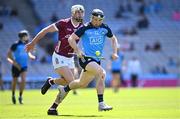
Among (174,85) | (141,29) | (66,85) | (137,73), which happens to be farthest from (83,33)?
(141,29)

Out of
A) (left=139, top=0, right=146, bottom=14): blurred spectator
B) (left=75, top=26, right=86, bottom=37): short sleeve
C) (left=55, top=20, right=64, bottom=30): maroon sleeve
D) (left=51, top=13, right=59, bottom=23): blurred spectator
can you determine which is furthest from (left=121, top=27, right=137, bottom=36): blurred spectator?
(left=75, top=26, right=86, bottom=37): short sleeve

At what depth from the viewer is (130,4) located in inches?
2025

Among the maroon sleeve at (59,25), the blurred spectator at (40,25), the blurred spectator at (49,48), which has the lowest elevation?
the blurred spectator at (49,48)

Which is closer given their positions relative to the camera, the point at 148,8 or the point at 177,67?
the point at 177,67

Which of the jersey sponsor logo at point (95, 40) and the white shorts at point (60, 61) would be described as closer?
the jersey sponsor logo at point (95, 40)

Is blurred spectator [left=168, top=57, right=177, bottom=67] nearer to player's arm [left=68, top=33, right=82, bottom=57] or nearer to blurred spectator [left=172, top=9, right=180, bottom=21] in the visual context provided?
blurred spectator [left=172, top=9, right=180, bottom=21]

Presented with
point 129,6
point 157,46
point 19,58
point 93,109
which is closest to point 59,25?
point 93,109

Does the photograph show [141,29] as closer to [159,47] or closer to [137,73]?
[159,47]

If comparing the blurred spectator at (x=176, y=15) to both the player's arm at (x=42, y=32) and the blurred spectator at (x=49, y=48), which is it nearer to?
the blurred spectator at (x=49, y=48)

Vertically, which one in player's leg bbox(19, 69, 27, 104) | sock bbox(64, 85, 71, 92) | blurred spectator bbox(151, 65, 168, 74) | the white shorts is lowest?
blurred spectator bbox(151, 65, 168, 74)

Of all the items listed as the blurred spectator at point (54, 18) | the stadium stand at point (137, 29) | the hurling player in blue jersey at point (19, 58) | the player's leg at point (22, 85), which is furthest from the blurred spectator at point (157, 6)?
the player's leg at point (22, 85)

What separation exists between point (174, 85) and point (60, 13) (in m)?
10.4

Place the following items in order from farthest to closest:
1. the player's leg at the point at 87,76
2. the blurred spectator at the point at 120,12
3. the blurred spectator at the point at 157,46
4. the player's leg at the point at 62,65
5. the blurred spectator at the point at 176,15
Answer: the blurred spectator at the point at 176,15
the blurred spectator at the point at 120,12
the blurred spectator at the point at 157,46
the player's leg at the point at 62,65
the player's leg at the point at 87,76

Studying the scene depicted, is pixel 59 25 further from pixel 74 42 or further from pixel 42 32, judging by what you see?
pixel 74 42
